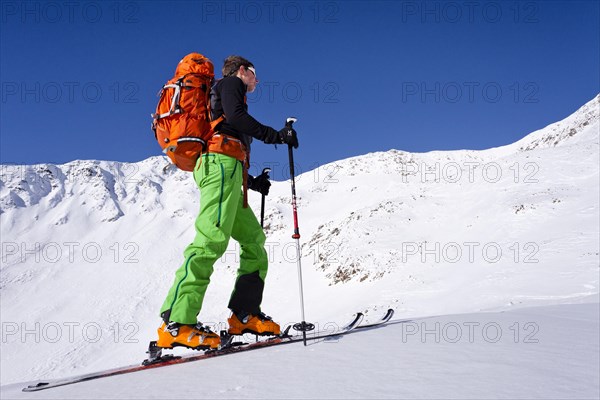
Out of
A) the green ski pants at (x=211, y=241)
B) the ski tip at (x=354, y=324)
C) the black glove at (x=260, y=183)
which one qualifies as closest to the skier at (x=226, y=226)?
the green ski pants at (x=211, y=241)

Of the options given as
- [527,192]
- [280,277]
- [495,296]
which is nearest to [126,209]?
[280,277]

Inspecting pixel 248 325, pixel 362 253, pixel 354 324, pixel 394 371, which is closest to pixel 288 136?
pixel 248 325

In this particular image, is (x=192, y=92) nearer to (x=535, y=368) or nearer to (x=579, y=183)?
(x=535, y=368)

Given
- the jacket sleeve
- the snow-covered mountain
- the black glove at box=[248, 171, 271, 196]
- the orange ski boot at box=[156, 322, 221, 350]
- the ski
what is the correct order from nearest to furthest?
the ski → the orange ski boot at box=[156, 322, 221, 350] → the jacket sleeve → the black glove at box=[248, 171, 271, 196] → the snow-covered mountain

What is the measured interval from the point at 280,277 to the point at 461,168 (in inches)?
776

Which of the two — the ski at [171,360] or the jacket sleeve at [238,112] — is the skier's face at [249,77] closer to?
the jacket sleeve at [238,112]

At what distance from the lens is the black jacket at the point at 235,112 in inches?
170

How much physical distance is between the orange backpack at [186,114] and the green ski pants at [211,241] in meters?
0.20

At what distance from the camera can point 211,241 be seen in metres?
4.14

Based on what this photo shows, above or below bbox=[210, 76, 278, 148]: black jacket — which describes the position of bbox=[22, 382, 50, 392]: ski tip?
below

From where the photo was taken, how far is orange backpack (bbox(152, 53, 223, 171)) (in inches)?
171

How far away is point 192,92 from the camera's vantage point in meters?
4.37

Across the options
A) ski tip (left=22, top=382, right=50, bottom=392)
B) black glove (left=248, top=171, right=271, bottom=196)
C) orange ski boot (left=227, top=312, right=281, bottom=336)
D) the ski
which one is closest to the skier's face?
black glove (left=248, top=171, right=271, bottom=196)

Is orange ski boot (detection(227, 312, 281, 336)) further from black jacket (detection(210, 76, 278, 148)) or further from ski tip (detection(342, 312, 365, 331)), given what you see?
black jacket (detection(210, 76, 278, 148))
